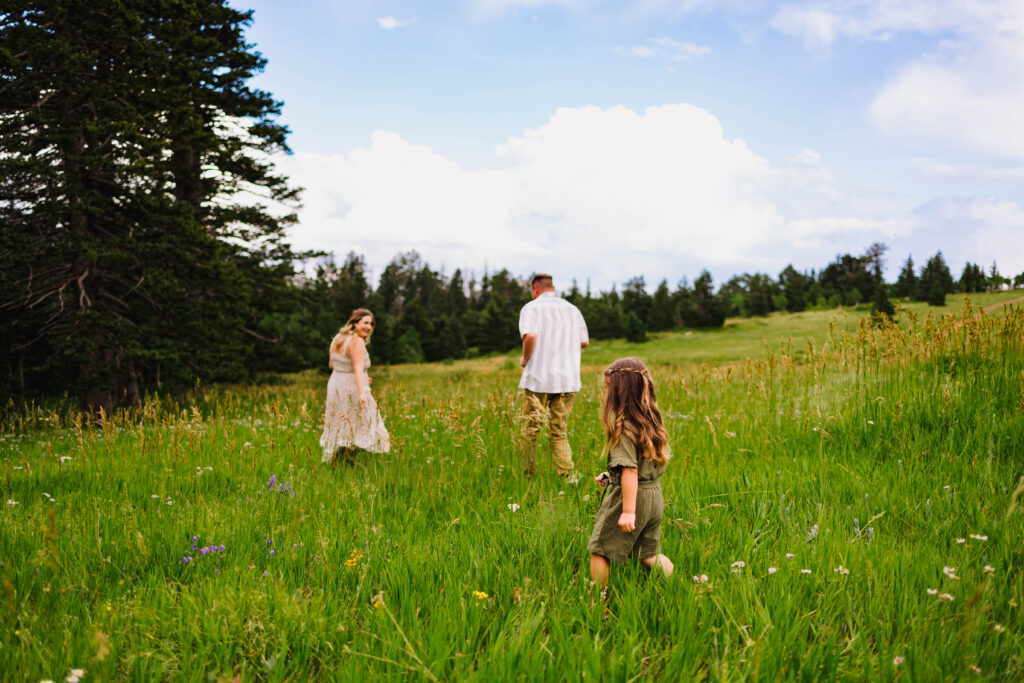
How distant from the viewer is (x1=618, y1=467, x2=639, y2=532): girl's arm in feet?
9.14

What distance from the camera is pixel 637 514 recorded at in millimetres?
3008

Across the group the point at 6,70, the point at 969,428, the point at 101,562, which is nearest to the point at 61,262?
the point at 6,70

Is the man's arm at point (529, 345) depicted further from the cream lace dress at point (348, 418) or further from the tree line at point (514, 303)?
the tree line at point (514, 303)

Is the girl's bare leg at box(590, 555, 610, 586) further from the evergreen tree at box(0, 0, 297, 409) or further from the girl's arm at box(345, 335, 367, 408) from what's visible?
the evergreen tree at box(0, 0, 297, 409)

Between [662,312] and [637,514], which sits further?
[662,312]

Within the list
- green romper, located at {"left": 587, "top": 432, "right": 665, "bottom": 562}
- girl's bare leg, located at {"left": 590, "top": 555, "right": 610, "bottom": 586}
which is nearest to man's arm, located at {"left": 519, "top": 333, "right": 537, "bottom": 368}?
green romper, located at {"left": 587, "top": 432, "right": 665, "bottom": 562}

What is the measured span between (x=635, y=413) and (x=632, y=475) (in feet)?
1.19

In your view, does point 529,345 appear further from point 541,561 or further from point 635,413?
point 541,561

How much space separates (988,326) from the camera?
5.80 meters

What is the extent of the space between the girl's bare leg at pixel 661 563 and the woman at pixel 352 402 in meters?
3.53

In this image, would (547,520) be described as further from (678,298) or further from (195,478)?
(678,298)

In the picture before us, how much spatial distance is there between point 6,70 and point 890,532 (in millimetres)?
17110

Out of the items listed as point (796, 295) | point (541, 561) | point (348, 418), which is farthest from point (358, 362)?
point (796, 295)

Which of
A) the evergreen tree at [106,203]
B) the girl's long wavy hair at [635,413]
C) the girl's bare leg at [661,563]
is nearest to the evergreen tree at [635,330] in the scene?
the evergreen tree at [106,203]
